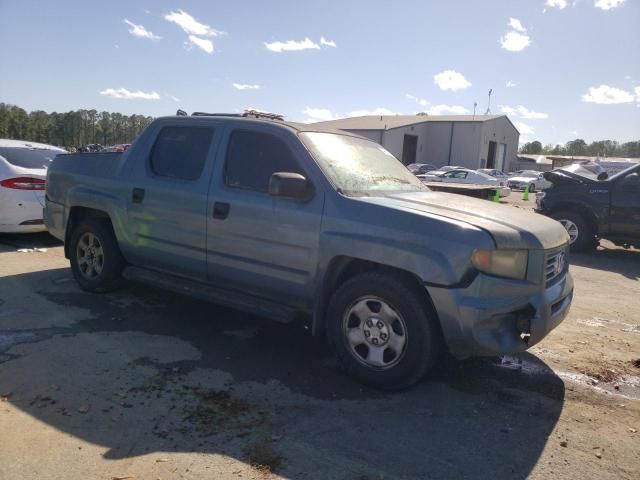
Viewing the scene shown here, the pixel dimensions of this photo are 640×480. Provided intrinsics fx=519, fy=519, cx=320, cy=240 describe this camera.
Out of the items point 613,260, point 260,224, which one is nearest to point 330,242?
point 260,224

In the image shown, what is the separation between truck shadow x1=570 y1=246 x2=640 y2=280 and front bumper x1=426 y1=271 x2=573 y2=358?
5.81 meters

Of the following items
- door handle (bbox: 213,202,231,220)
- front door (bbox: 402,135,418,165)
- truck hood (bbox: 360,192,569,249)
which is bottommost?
door handle (bbox: 213,202,231,220)

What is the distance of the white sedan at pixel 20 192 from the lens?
771 centimetres

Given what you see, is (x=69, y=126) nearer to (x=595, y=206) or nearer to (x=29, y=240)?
(x=29, y=240)

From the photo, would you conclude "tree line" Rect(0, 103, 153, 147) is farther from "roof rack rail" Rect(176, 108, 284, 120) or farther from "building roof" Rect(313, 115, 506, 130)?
"roof rack rail" Rect(176, 108, 284, 120)

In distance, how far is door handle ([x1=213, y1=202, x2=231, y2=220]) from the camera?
14.3 feet

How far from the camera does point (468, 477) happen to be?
2.77 m

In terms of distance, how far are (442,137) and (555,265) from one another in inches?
2181

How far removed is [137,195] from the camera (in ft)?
16.4

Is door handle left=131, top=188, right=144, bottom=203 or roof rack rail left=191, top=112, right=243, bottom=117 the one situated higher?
roof rack rail left=191, top=112, right=243, bottom=117

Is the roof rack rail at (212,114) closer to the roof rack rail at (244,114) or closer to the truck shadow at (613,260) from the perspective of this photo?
the roof rack rail at (244,114)

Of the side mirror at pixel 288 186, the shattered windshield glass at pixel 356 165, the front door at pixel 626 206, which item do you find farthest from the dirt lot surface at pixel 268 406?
the front door at pixel 626 206

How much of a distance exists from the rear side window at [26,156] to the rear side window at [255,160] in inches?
204

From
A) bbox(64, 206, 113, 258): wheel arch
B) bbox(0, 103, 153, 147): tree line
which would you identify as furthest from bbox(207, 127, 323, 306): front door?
bbox(0, 103, 153, 147): tree line
